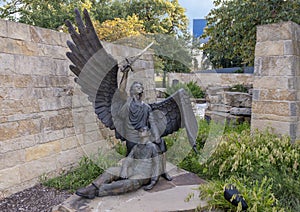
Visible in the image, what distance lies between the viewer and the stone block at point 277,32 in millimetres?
3383

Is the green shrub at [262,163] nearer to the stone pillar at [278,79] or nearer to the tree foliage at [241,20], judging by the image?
the stone pillar at [278,79]

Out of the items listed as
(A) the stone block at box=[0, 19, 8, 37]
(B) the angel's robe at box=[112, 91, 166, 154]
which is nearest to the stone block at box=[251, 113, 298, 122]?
(B) the angel's robe at box=[112, 91, 166, 154]

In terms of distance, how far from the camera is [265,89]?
3.63m

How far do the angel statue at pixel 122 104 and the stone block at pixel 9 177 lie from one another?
3.49ft

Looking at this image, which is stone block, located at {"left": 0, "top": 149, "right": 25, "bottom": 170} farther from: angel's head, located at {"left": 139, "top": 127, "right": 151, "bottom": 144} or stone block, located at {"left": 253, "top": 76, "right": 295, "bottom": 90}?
stone block, located at {"left": 253, "top": 76, "right": 295, "bottom": 90}

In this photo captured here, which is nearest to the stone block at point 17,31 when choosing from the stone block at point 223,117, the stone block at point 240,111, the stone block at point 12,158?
the stone block at point 12,158

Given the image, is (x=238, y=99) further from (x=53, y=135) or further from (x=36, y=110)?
(x=36, y=110)

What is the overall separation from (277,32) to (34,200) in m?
3.76

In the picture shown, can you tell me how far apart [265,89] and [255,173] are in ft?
4.78

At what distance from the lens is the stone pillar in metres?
3.39

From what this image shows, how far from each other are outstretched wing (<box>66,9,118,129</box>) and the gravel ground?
102cm

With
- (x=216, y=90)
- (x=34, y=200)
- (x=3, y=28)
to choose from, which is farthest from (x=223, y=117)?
(x=3, y=28)

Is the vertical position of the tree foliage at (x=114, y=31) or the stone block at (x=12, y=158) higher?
the tree foliage at (x=114, y=31)

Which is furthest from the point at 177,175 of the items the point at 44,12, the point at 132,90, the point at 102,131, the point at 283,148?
the point at 44,12
